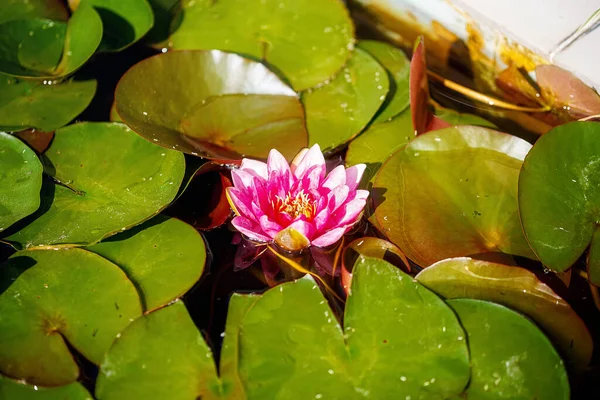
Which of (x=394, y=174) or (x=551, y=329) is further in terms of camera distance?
(x=394, y=174)

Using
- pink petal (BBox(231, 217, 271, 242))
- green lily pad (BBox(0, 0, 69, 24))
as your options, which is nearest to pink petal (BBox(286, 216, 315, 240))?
pink petal (BBox(231, 217, 271, 242))

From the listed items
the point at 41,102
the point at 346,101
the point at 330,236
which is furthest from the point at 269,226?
the point at 41,102

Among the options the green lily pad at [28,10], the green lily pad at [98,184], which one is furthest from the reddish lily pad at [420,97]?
the green lily pad at [28,10]

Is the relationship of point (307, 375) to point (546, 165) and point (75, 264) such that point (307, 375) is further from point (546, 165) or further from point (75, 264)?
point (546, 165)

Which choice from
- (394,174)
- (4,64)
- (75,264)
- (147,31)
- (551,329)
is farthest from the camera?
(147,31)

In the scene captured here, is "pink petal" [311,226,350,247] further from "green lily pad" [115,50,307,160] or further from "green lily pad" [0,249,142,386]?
"green lily pad" [0,249,142,386]

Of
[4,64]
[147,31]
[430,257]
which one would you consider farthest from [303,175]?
[4,64]

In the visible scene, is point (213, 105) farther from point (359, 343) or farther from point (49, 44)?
point (359, 343)
